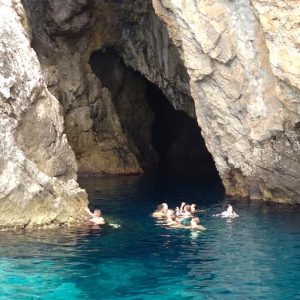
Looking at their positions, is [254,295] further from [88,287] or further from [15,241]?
[15,241]

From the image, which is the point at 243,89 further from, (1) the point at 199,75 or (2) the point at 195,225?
(2) the point at 195,225

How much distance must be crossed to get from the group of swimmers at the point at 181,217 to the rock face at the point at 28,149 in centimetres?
359

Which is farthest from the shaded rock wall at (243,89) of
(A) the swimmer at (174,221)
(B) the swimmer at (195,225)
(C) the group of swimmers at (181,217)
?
(A) the swimmer at (174,221)

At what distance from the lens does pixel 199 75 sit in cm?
3181

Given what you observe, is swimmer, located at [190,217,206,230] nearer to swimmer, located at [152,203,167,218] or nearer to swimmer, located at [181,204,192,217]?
swimmer, located at [181,204,192,217]

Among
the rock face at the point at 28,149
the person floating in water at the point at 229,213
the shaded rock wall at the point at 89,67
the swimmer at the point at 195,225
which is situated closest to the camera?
the rock face at the point at 28,149

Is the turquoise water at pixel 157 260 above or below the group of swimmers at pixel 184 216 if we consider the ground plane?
below

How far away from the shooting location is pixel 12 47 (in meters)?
25.9

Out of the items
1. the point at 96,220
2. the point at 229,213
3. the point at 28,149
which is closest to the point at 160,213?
the point at 229,213

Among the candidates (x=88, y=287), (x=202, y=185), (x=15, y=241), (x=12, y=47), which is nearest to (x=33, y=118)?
(x=12, y=47)

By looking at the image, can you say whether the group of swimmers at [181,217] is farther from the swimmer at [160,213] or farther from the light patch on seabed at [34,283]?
the light patch on seabed at [34,283]

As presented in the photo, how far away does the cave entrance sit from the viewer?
53.0 metres

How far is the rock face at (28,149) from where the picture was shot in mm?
24359

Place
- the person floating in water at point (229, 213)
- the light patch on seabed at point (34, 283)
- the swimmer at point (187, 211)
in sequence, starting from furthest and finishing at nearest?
the person floating in water at point (229, 213) → the swimmer at point (187, 211) → the light patch on seabed at point (34, 283)
